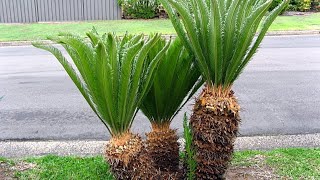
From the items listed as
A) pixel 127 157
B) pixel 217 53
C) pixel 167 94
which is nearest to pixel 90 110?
pixel 167 94

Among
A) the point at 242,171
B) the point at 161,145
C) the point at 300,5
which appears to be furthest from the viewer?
the point at 300,5

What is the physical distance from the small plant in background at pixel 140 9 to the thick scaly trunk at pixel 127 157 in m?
16.4

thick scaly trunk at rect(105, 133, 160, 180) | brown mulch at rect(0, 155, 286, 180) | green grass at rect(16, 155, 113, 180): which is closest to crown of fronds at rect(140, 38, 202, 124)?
thick scaly trunk at rect(105, 133, 160, 180)

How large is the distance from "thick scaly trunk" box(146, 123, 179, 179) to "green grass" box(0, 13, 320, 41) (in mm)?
11707

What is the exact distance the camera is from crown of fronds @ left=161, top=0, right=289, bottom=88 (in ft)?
12.7

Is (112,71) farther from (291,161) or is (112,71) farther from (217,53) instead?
(291,161)

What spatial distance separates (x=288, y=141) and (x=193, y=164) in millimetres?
2347

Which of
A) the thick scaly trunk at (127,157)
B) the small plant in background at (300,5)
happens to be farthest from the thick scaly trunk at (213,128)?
the small plant in background at (300,5)

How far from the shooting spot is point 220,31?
387cm

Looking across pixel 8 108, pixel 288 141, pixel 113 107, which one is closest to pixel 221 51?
pixel 113 107

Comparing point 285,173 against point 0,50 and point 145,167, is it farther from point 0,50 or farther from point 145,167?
point 0,50

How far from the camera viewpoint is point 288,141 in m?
6.01

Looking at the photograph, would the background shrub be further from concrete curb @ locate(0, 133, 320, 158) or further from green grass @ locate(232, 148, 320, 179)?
green grass @ locate(232, 148, 320, 179)

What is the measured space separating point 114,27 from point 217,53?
1424 cm
